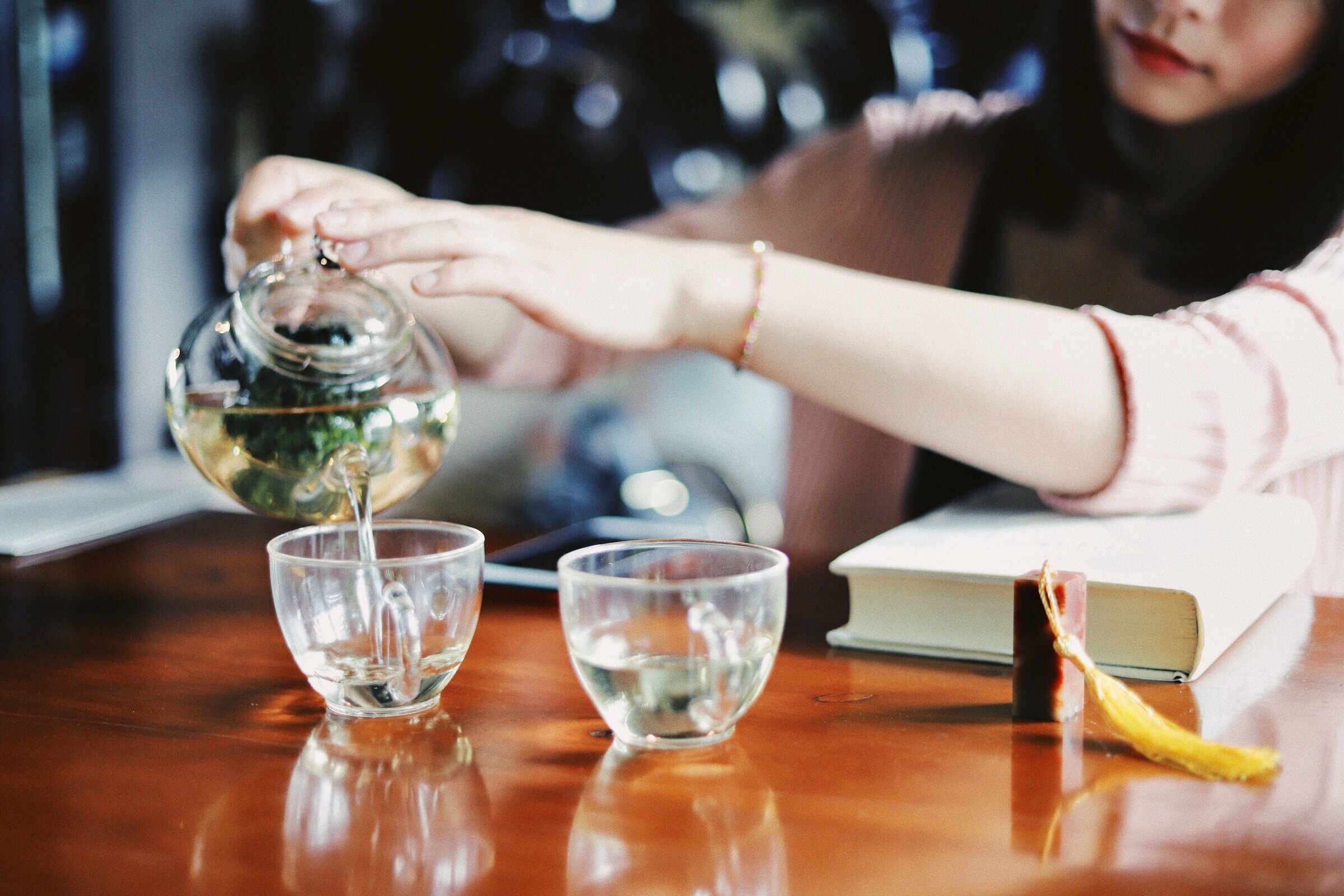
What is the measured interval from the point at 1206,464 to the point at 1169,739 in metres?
0.31

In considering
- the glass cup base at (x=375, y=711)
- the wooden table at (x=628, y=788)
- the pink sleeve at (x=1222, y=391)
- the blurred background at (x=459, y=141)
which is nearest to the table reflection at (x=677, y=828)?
the wooden table at (x=628, y=788)

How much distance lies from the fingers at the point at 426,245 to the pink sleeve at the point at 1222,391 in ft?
1.30

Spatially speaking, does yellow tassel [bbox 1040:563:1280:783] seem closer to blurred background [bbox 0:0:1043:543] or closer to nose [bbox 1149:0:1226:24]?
nose [bbox 1149:0:1226:24]

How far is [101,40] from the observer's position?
2.17m

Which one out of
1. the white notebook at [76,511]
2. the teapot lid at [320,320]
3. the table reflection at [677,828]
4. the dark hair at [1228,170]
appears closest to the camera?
the table reflection at [677,828]

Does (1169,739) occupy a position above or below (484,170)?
below

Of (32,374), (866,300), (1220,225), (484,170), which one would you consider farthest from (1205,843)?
(32,374)

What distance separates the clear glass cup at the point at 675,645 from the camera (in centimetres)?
46

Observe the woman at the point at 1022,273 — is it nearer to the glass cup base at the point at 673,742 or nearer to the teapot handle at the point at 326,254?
the teapot handle at the point at 326,254

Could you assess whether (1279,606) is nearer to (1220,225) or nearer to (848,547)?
(1220,225)

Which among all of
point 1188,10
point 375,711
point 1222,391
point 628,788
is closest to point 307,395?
point 375,711

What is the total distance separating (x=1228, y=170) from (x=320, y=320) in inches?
36.8

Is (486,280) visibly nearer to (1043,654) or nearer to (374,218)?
(374,218)

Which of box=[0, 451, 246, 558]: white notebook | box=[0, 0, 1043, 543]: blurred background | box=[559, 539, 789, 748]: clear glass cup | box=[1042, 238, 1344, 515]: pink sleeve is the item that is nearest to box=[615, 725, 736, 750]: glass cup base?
box=[559, 539, 789, 748]: clear glass cup
